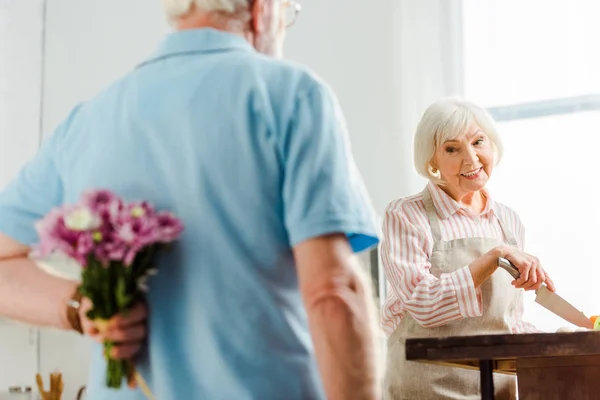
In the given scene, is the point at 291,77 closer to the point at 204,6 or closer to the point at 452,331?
the point at 204,6

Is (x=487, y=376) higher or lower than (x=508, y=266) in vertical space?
lower

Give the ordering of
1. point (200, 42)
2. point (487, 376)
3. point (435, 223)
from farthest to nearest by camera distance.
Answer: point (435, 223) → point (487, 376) → point (200, 42)

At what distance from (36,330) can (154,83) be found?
3.77 m

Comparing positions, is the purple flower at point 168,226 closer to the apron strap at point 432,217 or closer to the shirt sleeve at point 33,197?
the shirt sleeve at point 33,197

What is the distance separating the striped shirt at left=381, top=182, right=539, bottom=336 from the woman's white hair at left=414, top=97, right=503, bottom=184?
3.4 inches

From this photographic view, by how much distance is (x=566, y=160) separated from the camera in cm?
354

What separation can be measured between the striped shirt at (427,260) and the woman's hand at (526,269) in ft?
0.34

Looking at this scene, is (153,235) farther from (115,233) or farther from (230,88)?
(230,88)

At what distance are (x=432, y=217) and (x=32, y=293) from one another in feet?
4.74

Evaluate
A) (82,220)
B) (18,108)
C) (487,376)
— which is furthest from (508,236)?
(18,108)

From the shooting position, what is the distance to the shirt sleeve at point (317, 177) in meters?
0.92

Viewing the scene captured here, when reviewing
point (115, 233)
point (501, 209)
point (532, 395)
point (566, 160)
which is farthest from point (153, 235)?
point (566, 160)

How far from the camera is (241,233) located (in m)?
0.94

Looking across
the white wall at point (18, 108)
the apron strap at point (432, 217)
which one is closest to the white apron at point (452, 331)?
the apron strap at point (432, 217)
